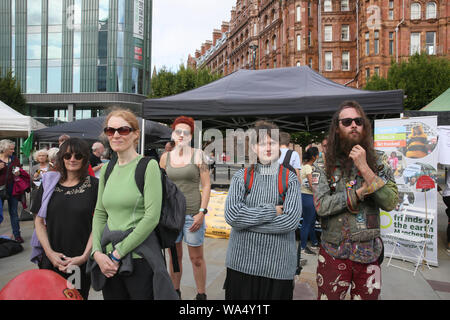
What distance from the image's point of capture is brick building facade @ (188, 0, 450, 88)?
103 feet

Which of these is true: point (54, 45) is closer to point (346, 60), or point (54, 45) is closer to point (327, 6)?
point (327, 6)

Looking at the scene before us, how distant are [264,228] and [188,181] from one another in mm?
1220

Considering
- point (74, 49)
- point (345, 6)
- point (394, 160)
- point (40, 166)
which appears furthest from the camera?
point (345, 6)

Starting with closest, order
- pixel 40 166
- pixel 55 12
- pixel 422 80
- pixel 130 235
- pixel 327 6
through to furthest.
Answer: pixel 130 235 → pixel 40 166 → pixel 422 80 → pixel 55 12 → pixel 327 6

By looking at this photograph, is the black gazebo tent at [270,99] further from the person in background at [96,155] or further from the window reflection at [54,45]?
the window reflection at [54,45]

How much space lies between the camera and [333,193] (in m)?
1.97

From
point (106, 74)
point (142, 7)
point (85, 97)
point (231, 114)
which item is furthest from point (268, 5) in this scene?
point (231, 114)

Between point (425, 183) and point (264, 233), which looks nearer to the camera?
point (264, 233)

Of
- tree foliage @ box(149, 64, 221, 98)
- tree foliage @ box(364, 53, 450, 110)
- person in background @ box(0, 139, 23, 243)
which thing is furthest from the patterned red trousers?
tree foliage @ box(149, 64, 221, 98)

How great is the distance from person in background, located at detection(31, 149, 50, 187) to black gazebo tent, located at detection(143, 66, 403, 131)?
237 centimetres

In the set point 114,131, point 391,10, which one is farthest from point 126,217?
point 391,10

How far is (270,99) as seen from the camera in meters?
4.82

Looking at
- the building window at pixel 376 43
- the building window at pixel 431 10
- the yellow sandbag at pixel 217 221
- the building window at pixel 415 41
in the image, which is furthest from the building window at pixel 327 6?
the yellow sandbag at pixel 217 221
